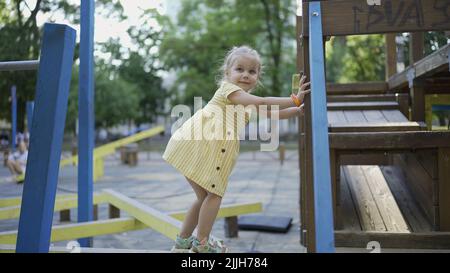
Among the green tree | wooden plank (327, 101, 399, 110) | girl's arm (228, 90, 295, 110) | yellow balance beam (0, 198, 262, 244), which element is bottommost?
yellow balance beam (0, 198, 262, 244)

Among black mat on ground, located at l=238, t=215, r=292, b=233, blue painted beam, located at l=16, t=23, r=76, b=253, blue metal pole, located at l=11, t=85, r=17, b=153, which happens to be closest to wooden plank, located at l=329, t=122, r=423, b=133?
black mat on ground, located at l=238, t=215, r=292, b=233

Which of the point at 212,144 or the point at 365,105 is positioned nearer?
the point at 212,144

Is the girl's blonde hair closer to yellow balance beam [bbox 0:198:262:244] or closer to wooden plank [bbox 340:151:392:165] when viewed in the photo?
yellow balance beam [bbox 0:198:262:244]

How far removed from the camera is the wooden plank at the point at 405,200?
253 cm

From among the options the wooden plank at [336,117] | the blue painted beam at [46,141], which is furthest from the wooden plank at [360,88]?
the blue painted beam at [46,141]

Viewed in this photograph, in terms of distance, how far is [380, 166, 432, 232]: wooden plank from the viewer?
8.29 ft

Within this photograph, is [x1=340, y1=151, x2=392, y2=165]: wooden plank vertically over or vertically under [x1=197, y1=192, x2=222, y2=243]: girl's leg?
over

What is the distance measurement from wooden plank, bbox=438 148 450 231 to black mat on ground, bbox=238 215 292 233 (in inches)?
83.2

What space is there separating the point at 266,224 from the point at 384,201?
70.2 inches

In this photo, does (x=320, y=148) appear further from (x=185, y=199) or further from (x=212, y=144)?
(x=185, y=199)

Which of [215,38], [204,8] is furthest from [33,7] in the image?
[204,8]

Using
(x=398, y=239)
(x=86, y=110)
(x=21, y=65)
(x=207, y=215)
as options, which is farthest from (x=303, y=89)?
(x=86, y=110)

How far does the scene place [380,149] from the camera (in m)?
2.41
